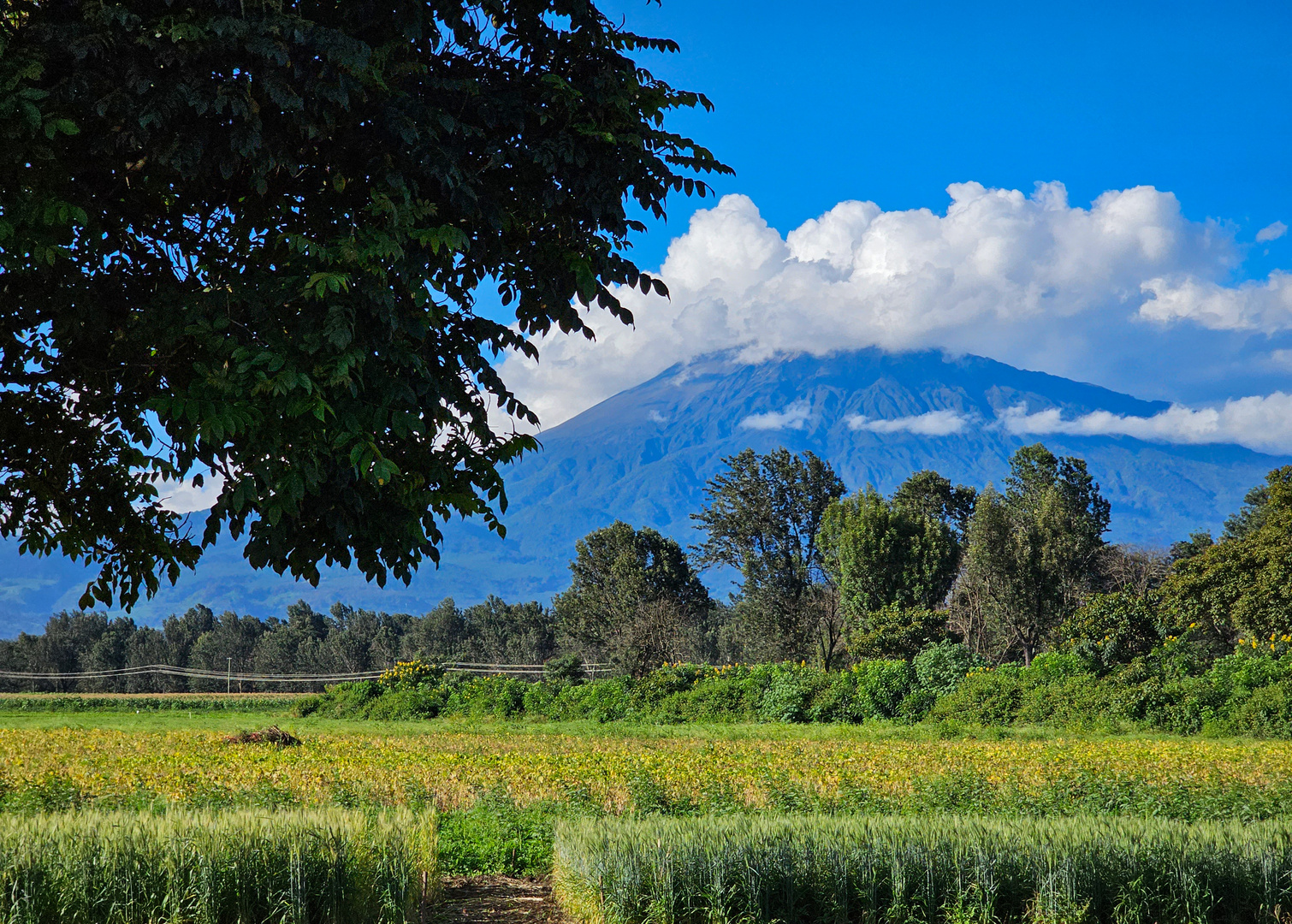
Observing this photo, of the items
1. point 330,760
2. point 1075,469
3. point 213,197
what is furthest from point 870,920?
point 1075,469

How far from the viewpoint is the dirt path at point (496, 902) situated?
25.5 ft

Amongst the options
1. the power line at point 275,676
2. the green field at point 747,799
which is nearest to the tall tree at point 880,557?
the power line at point 275,676

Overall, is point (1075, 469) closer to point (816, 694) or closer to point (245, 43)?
point (816, 694)

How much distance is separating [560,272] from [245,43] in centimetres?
215

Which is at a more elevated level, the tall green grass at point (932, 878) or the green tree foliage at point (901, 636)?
the green tree foliage at point (901, 636)

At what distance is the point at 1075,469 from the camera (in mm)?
61344

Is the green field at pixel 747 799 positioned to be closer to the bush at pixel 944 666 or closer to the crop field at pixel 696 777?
the crop field at pixel 696 777

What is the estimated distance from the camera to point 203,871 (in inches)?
244

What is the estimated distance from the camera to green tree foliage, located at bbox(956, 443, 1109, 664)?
136ft

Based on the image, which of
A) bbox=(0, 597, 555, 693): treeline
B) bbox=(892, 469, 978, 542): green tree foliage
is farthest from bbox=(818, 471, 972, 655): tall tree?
bbox=(0, 597, 555, 693): treeline

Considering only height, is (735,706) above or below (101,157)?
below

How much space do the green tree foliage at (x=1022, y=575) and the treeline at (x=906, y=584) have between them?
8 centimetres

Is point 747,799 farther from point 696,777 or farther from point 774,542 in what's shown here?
point 774,542

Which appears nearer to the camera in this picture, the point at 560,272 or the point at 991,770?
the point at 560,272
